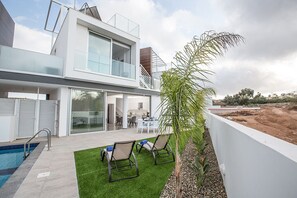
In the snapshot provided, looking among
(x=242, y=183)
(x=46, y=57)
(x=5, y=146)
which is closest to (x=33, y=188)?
(x=242, y=183)

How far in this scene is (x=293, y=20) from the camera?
2479 mm

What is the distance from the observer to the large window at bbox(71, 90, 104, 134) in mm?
9109

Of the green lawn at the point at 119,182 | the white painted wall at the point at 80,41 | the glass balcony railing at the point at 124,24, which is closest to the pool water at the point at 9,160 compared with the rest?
the green lawn at the point at 119,182

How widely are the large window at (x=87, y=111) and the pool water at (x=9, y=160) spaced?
2500 millimetres

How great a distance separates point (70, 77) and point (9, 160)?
463 centimetres

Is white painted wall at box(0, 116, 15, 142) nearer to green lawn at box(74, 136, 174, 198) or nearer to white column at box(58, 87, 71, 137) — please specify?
white column at box(58, 87, 71, 137)

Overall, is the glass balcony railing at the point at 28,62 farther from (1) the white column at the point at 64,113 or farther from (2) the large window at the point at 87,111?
(2) the large window at the point at 87,111

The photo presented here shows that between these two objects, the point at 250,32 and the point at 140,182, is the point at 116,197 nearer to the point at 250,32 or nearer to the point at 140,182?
the point at 140,182

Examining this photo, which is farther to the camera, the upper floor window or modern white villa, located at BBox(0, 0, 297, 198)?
the upper floor window

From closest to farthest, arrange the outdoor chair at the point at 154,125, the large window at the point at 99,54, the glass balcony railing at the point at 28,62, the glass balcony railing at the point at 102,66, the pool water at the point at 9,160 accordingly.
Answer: the pool water at the point at 9,160, the glass balcony railing at the point at 28,62, the glass balcony railing at the point at 102,66, the large window at the point at 99,54, the outdoor chair at the point at 154,125

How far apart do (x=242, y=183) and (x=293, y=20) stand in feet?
9.23

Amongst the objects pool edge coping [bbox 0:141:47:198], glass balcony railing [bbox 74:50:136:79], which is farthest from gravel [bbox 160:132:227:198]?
glass balcony railing [bbox 74:50:136:79]

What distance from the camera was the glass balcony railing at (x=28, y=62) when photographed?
7.19 m

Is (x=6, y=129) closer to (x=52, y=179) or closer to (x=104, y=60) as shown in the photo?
(x=52, y=179)
